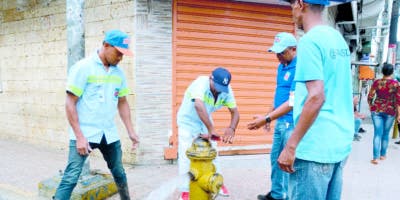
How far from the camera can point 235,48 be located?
637 centimetres

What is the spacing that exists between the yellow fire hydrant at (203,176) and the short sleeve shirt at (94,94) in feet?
3.25

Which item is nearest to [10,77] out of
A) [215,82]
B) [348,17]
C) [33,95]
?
[33,95]

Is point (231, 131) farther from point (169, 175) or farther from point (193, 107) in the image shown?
point (169, 175)

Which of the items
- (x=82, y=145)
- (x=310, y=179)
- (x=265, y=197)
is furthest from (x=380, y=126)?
(x=82, y=145)

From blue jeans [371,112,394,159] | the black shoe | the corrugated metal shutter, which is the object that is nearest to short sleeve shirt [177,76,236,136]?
the black shoe

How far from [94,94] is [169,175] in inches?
91.7

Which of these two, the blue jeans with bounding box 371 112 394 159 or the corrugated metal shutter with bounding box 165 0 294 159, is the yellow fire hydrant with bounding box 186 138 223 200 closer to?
the corrugated metal shutter with bounding box 165 0 294 159

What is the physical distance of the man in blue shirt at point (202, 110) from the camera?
377 cm

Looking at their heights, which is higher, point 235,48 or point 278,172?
point 235,48

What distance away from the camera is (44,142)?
7152 millimetres

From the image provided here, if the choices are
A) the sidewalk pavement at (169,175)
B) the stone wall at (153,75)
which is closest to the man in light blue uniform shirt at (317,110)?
the sidewalk pavement at (169,175)

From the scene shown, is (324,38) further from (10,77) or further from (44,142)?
(10,77)

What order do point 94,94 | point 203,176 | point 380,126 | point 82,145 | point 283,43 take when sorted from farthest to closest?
point 380,126
point 283,43
point 94,94
point 82,145
point 203,176

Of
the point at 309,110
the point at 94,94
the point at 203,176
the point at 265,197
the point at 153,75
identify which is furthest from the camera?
the point at 153,75
